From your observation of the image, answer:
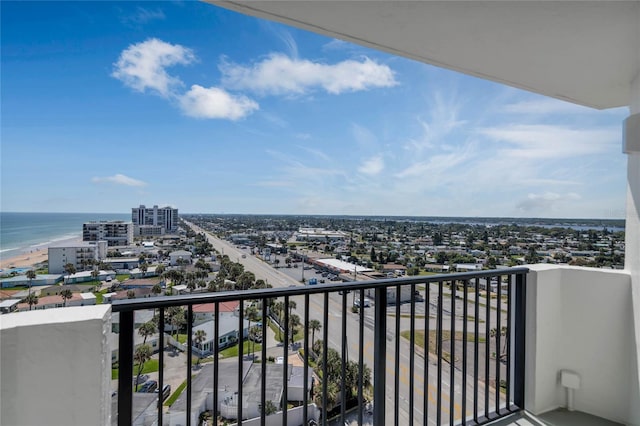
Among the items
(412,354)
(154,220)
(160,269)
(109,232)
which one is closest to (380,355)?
(412,354)

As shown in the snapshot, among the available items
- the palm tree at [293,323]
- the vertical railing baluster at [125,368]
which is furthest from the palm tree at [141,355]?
the palm tree at [293,323]

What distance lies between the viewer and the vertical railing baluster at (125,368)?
117 cm

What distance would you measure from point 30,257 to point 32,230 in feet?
3.91

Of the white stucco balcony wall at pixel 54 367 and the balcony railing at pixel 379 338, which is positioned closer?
the white stucco balcony wall at pixel 54 367

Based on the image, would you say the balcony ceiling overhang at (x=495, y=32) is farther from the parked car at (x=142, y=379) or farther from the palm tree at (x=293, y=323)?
the parked car at (x=142, y=379)

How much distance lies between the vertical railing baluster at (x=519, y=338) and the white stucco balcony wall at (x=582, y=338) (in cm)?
3

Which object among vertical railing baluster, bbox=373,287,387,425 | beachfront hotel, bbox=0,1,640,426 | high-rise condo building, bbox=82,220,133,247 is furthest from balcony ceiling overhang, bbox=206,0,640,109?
high-rise condo building, bbox=82,220,133,247

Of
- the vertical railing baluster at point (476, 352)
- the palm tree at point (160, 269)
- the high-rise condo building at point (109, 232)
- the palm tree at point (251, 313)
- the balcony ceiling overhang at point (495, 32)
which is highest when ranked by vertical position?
the balcony ceiling overhang at point (495, 32)


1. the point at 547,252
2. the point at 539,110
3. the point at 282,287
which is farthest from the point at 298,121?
the point at 282,287

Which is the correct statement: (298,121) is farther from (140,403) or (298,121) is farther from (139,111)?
(140,403)

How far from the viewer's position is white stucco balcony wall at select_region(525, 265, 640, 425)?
88.1 inches

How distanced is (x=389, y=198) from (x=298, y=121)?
4916 millimetres

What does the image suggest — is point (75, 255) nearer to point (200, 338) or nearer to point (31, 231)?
point (31, 231)

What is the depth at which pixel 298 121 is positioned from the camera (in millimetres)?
12648
